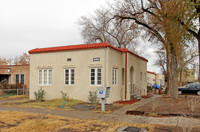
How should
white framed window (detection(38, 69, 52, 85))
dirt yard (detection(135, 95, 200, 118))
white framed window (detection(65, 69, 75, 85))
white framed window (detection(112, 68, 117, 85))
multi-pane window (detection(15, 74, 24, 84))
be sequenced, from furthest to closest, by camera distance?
multi-pane window (detection(15, 74, 24, 84)) < white framed window (detection(38, 69, 52, 85)) < white framed window (detection(65, 69, 75, 85)) < white framed window (detection(112, 68, 117, 85)) < dirt yard (detection(135, 95, 200, 118))

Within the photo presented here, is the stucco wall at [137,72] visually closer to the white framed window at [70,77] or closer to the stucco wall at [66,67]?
the stucco wall at [66,67]

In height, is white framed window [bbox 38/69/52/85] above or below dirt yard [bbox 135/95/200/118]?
above

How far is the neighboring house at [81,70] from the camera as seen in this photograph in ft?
49.6

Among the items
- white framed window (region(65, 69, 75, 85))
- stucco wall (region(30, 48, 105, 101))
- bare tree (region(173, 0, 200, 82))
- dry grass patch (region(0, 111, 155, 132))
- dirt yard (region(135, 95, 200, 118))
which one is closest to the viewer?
dry grass patch (region(0, 111, 155, 132))

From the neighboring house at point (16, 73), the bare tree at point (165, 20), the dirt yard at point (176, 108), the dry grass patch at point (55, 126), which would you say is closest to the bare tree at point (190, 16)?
the bare tree at point (165, 20)

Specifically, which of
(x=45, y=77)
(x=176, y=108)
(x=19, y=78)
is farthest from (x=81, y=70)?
(x=19, y=78)

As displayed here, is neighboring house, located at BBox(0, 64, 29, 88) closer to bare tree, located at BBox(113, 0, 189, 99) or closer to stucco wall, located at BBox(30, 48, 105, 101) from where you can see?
stucco wall, located at BBox(30, 48, 105, 101)

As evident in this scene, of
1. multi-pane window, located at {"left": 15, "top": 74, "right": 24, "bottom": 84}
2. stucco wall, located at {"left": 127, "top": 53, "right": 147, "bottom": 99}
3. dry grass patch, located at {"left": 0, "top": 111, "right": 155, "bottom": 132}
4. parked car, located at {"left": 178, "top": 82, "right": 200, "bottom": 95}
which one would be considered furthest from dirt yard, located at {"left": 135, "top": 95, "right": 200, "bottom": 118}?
multi-pane window, located at {"left": 15, "top": 74, "right": 24, "bottom": 84}

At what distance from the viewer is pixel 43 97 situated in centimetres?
1727

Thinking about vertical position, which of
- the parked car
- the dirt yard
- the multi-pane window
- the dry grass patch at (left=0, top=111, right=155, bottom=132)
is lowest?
the dry grass patch at (left=0, top=111, right=155, bottom=132)

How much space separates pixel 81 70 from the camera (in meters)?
15.8

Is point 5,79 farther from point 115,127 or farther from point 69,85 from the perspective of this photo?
point 115,127

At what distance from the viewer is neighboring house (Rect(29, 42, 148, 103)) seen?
15117mm

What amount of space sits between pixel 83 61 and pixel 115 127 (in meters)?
8.74
